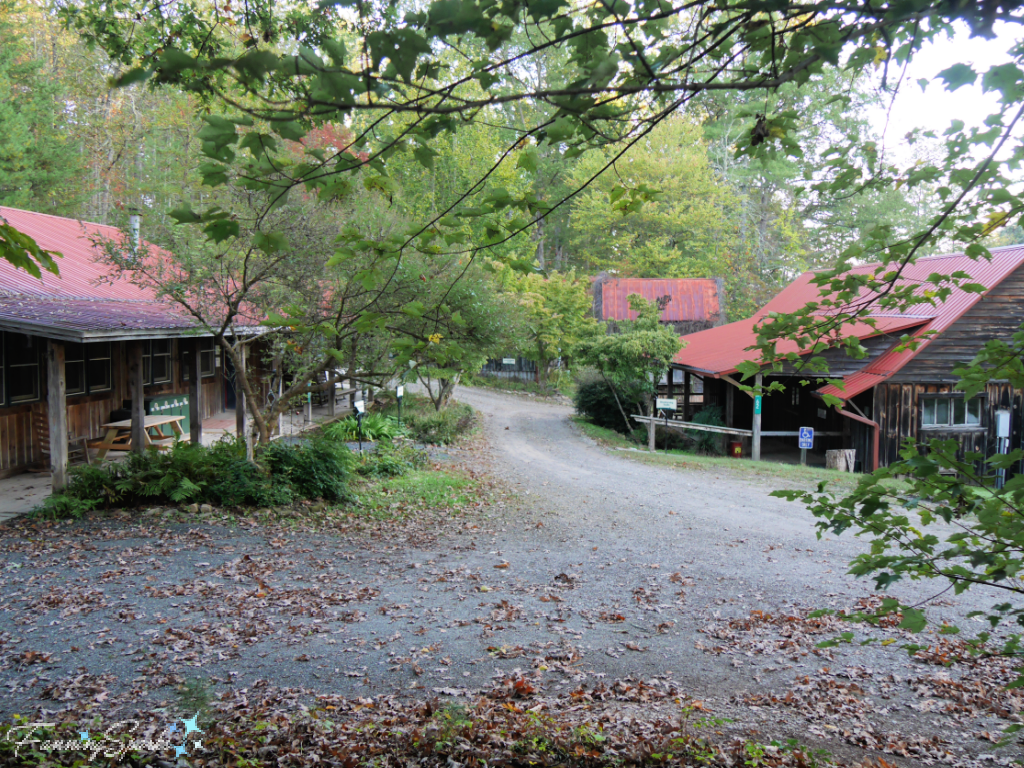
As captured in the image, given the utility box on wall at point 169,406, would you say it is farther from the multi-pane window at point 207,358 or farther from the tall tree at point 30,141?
the tall tree at point 30,141

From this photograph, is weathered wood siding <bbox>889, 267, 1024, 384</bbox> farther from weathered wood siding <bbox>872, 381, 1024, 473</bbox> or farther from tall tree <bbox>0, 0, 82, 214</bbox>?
tall tree <bbox>0, 0, 82, 214</bbox>

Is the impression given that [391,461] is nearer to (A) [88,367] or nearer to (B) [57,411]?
(B) [57,411]

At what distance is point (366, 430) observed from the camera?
16094 mm

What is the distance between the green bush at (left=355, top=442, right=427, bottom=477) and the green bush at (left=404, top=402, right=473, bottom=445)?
5.56 ft

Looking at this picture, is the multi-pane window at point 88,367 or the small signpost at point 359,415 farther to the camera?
the small signpost at point 359,415

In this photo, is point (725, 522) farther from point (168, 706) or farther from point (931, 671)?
point (168, 706)

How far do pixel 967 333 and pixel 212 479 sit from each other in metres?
17.5

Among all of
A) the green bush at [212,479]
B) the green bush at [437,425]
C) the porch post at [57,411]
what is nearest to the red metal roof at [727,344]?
the green bush at [437,425]

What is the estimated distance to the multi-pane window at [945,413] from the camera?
17203mm

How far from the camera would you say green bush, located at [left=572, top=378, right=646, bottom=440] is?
22.7m

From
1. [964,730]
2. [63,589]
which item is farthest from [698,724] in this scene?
[63,589]

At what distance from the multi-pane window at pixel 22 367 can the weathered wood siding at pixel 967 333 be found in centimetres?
1841

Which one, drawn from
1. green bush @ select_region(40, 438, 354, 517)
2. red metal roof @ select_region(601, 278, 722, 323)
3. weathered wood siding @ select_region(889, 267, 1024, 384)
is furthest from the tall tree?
weathered wood siding @ select_region(889, 267, 1024, 384)

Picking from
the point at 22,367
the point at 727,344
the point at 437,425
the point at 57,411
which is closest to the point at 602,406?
the point at 727,344
